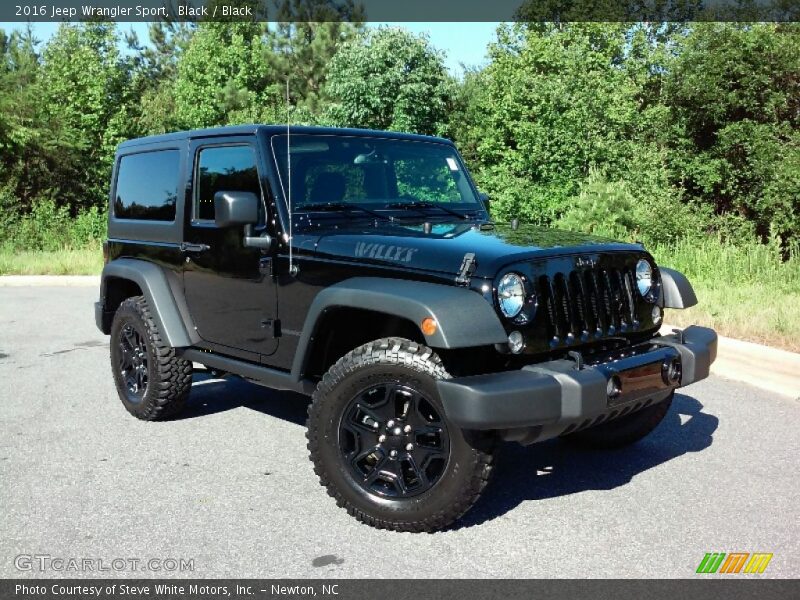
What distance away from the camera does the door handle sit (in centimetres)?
509

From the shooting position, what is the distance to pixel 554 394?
3479 millimetres

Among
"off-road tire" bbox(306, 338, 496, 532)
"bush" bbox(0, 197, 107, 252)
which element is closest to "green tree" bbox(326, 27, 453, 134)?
"bush" bbox(0, 197, 107, 252)

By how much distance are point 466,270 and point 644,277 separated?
138cm

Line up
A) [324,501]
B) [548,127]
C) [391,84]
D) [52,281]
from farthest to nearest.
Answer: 1. [391,84]
2. [548,127]
3. [52,281]
4. [324,501]

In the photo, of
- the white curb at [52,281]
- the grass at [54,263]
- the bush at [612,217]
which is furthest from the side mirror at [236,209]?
the grass at [54,263]

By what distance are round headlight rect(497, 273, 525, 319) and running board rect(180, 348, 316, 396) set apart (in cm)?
124

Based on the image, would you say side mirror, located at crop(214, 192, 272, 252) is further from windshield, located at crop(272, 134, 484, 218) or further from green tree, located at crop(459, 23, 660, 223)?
green tree, located at crop(459, 23, 660, 223)

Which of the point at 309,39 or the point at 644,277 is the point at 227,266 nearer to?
the point at 644,277

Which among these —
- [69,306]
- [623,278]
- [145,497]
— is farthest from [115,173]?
[69,306]

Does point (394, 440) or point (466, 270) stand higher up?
point (466, 270)

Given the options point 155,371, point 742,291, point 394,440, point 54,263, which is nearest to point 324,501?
point 394,440

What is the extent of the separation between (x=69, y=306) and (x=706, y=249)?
9.72 m

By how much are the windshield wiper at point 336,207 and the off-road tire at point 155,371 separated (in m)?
1.54
